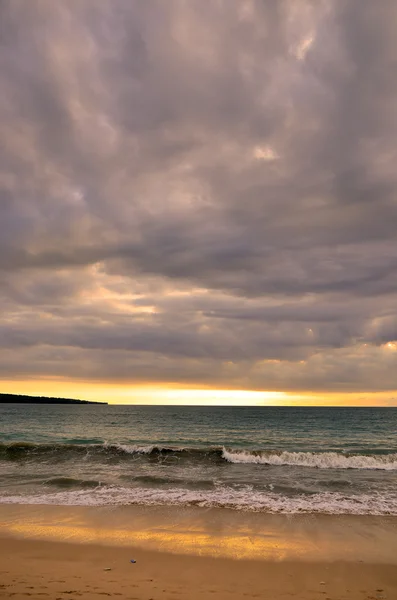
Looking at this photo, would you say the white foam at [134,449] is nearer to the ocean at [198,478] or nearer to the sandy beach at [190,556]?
the ocean at [198,478]

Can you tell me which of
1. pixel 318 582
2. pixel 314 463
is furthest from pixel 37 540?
pixel 314 463

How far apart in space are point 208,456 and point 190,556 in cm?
1978

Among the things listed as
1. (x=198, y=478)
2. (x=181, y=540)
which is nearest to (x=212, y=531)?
(x=181, y=540)

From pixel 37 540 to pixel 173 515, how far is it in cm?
461

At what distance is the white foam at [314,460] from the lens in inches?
1053

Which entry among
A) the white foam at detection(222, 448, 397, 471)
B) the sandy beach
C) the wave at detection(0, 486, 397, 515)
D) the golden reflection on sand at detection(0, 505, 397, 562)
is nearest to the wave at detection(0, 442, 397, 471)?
the white foam at detection(222, 448, 397, 471)

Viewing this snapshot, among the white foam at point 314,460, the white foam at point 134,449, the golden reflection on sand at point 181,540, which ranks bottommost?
the golden reflection on sand at point 181,540

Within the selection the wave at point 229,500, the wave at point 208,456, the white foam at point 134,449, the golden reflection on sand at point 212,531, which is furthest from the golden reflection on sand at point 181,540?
the white foam at point 134,449

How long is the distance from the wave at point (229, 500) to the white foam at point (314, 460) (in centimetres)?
947

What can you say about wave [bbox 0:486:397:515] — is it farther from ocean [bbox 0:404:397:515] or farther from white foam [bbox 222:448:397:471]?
white foam [bbox 222:448:397:471]

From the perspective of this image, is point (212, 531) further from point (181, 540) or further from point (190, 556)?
point (190, 556)

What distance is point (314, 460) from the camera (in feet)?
92.6

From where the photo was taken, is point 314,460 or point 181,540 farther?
point 314,460

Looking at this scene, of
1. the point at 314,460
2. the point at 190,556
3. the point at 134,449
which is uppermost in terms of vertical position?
the point at 134,449
